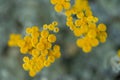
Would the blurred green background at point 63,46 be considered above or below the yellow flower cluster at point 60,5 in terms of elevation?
below

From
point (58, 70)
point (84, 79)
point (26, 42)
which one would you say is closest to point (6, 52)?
point (58, 70)

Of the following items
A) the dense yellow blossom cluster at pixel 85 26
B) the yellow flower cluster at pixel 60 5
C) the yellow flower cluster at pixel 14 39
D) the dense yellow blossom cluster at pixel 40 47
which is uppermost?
the yellow flower cluster at pixel 60 5

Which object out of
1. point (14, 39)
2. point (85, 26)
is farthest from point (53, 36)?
point (14, 39)

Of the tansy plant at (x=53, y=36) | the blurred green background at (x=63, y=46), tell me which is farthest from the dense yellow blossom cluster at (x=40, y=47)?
the blurred green background at (x=63, y=46)

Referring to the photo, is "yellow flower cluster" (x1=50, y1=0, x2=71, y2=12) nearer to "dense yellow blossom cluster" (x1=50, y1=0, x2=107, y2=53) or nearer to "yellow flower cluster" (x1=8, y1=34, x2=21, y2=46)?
"dense yellow blossom cluster" (x1=50, y1=0, x2=107, y2=53)

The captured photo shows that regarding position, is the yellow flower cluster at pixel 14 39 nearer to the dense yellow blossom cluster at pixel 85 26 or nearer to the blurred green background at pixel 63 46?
the blurred green background at pixel 63 46

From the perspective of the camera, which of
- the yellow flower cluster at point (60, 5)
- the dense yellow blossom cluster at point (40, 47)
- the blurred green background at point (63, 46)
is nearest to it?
the dense yellow blossom cluster at point (40, 47)

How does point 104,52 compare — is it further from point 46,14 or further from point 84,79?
point 46,14
